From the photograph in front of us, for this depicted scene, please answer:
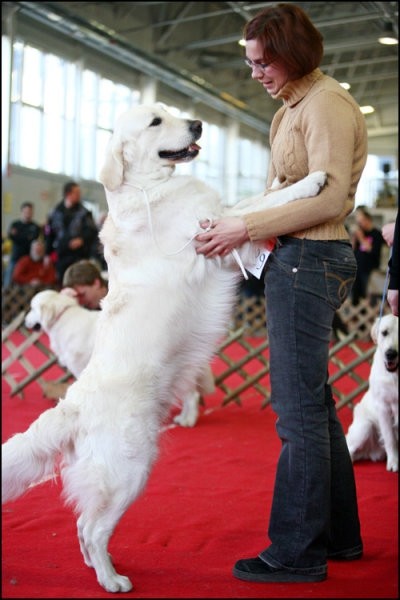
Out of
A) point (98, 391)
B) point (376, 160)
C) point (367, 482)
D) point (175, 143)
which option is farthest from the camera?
point (376, 160)

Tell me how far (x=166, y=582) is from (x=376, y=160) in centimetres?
2400

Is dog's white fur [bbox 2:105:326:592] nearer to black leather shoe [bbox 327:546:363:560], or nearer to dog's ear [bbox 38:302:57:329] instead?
black leather shoe [bbox 327:546:363:560]

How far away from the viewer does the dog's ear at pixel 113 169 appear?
2436 mm

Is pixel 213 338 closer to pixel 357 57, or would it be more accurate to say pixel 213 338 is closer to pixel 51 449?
pixel 51 449

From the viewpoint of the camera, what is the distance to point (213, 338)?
2.36m

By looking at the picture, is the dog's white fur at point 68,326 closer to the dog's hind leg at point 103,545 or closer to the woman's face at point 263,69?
the dog's hind leg at point 103,545

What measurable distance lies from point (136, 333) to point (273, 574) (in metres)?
0.83

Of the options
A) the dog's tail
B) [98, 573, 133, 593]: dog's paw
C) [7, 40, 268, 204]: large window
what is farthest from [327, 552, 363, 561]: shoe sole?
[7, 40, 268, 204]: large window

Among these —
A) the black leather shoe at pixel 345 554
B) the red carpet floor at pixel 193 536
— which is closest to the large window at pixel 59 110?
the red carpet floor at pixel 193 536

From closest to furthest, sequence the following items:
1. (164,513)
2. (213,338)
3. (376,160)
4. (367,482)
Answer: (213,338) → (164,513) → (367,482) → (376,160)

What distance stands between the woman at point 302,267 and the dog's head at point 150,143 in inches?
14.9

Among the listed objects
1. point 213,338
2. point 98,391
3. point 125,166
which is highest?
point 125,166

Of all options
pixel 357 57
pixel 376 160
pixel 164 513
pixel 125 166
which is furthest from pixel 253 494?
pixel 376 160

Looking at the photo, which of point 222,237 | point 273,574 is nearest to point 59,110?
point 222,237
